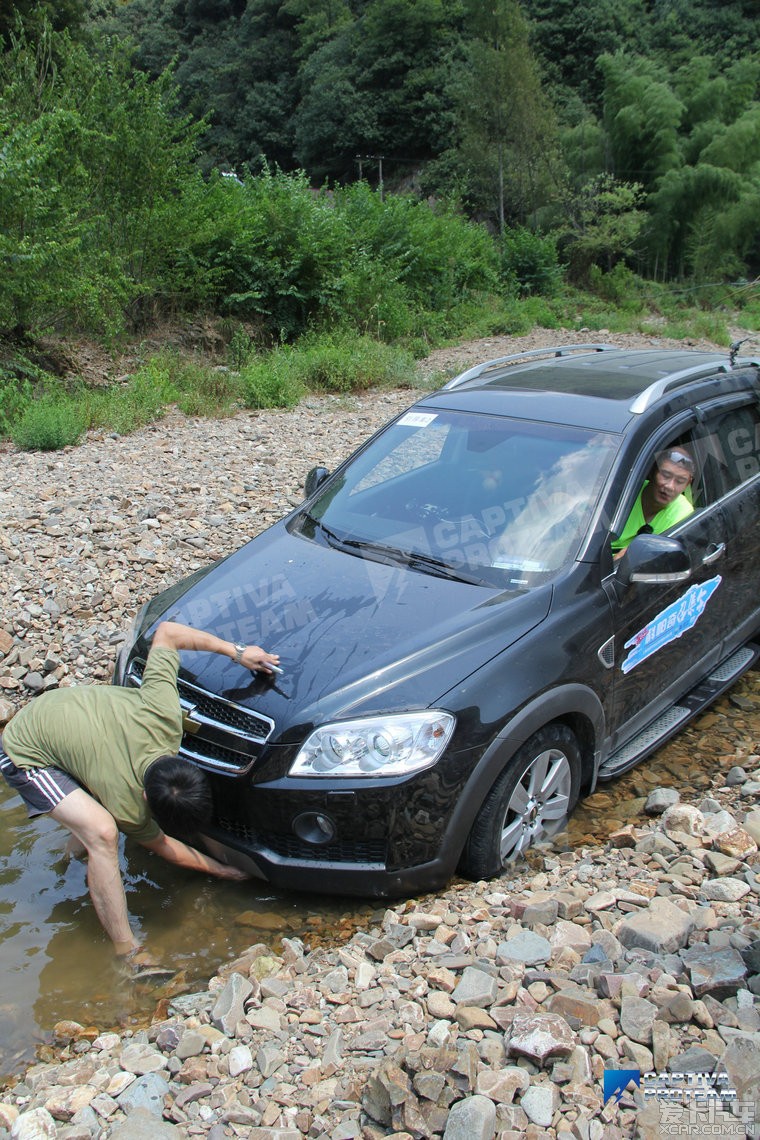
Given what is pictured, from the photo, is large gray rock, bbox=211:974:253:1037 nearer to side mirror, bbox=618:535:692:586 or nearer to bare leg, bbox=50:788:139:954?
bare leg, bbox=50:788:139:954

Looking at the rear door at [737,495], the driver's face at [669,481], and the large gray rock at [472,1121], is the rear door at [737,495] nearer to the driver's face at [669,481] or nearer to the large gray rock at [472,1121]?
the driver's face at [669,481]

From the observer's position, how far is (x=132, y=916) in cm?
363

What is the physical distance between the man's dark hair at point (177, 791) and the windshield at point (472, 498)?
1257 millimetres

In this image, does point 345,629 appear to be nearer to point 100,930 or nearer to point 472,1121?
point 100,930

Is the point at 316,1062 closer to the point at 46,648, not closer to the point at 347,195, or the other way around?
the point at 46,648

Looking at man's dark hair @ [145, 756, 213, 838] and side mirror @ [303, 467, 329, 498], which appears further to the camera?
side mirror @ [303, 467, 329, 498]

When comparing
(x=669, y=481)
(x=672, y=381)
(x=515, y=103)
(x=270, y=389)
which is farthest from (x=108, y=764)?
(x=515, y=103)

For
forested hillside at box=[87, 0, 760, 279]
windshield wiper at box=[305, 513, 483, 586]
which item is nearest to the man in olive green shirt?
windshield wiper at box=[305, 513, 483, 586]

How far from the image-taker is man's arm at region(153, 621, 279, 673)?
3428 mm

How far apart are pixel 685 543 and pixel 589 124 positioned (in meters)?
35.3

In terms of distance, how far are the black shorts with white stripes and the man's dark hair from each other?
1.05 ft

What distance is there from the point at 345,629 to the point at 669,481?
1750 mm

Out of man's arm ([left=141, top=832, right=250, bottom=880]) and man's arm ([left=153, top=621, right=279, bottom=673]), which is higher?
man's arm ([left=153, top=621, right=279, bottom=673])

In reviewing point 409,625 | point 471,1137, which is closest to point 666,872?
point 409,625
